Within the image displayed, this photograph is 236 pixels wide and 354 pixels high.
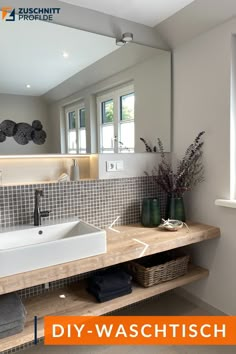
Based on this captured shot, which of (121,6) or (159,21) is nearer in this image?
(121,6)

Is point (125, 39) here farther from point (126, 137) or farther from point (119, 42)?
A: point (126, 137)

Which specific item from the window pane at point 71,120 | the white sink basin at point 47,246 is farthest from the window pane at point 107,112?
the white sink basin at point 47,246

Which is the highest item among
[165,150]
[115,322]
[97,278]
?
[165,150]

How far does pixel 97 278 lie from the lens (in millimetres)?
1864

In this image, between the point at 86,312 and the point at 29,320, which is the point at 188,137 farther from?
the point at 29,320

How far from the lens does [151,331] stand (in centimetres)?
207

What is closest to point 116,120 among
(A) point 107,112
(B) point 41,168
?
(A) point 107,112

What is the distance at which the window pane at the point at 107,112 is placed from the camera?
2125 mm

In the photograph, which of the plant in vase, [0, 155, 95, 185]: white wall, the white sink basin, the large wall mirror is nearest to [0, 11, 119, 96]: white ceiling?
the large wall mirror

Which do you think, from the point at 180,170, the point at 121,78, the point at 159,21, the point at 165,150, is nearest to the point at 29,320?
the point at 180,170

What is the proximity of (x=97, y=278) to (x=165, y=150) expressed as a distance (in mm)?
1248

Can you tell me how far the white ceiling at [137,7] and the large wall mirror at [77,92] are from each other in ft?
0.61

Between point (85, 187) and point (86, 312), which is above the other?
point (85, 187)

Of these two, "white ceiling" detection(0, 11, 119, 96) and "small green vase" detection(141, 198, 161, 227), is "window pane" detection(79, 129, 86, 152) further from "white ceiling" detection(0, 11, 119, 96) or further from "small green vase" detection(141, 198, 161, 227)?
"small green vase" detection(141, 198, 161, 227)
